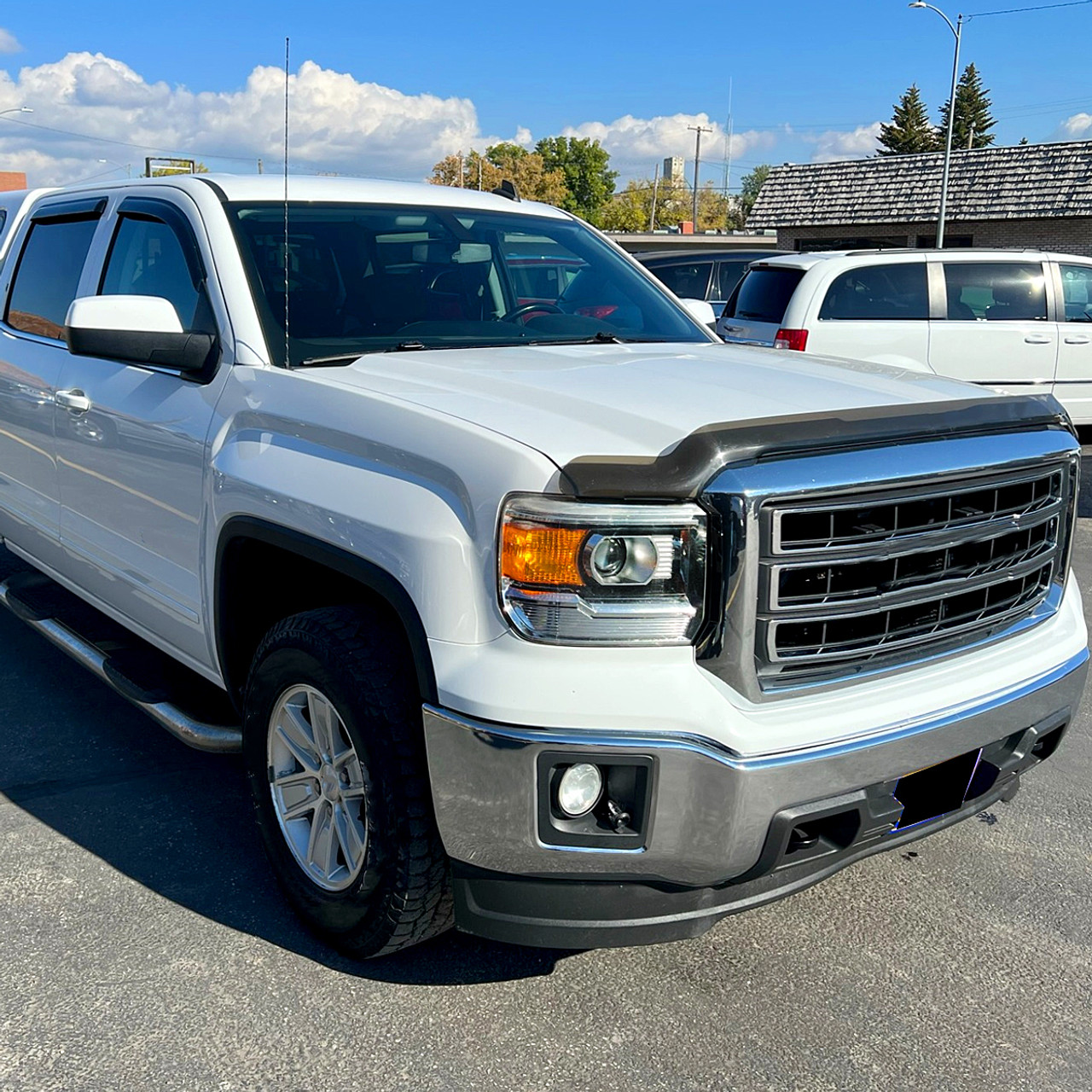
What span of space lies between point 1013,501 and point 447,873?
1.60 metres

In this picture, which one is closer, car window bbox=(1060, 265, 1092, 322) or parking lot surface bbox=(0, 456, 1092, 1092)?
parking lot surface bbox=(0, 456, 1092, 1092)

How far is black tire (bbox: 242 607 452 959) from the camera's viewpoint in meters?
2.57

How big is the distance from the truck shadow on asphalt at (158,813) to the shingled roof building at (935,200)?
31175 millimetres

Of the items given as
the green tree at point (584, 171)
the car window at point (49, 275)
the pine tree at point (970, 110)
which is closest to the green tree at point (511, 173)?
the green tree at point (584, 171)

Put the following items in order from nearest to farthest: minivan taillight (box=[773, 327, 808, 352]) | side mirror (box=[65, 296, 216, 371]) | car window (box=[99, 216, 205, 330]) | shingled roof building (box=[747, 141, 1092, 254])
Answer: side mirror (box=[65, 296, 216, 371]) < car window (box=[99, 216, 205, 330]) < minivan taillight (box=[773, 327, 808, 352]) < shingled roof building (box=[747, 141, 1092, 254])

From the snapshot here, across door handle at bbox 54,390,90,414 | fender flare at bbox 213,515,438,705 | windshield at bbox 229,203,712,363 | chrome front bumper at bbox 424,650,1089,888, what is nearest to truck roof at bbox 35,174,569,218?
windshield at bbox 229,203,712,363

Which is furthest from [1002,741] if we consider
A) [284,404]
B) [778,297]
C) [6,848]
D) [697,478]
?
[778,297]

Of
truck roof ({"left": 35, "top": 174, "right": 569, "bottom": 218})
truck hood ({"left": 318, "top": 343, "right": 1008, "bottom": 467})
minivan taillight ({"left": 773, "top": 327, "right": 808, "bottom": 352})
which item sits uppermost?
truck roof ({"left": 35, "top": 174, "right": 569, "bottom": 218})

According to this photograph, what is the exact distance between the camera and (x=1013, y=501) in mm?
2838

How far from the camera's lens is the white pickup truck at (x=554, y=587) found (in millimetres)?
2354

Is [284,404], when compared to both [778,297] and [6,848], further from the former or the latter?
[778,297]

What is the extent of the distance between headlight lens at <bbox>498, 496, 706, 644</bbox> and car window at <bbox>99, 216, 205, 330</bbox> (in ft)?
5.57

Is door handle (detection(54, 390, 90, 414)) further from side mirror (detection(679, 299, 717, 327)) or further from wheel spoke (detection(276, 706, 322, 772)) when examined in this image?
side mirror (detection(679, 299, 717, 327))

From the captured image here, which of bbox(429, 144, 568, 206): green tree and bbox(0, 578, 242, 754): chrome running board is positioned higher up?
bbox(429, 144, 568, 206): green tree
